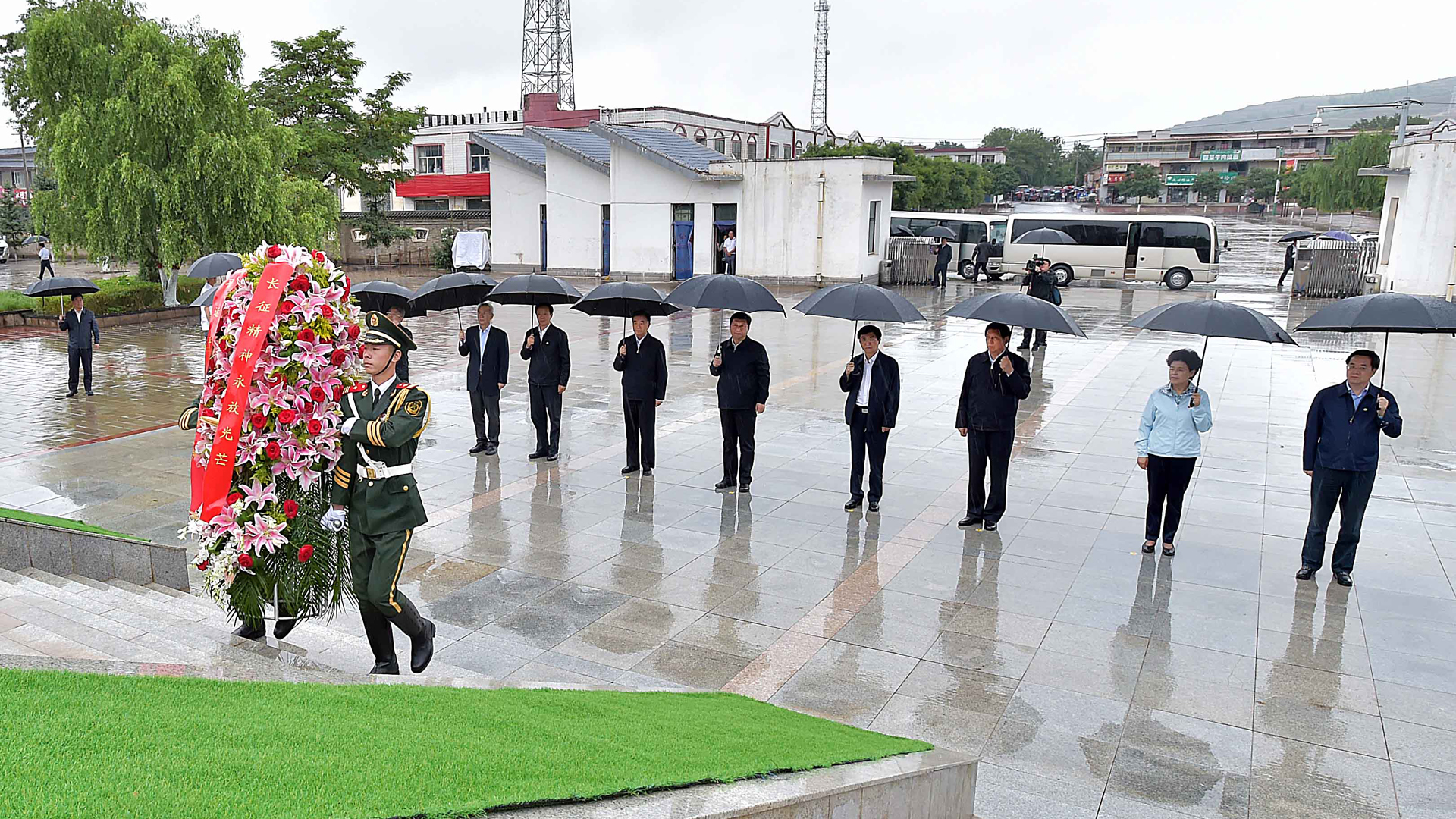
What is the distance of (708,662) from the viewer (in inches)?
243

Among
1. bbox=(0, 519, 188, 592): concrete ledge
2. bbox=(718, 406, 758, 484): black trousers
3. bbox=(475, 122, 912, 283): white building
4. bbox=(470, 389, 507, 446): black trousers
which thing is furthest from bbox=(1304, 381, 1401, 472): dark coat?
bbox=(475, 122, 912, 283): white building

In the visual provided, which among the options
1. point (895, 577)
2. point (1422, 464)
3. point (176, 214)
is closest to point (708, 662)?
point (895, 577)

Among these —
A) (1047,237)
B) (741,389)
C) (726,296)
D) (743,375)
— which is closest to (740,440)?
(741,389)

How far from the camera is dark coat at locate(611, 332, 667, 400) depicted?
32.8ft

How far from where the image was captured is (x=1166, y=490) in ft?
26.6

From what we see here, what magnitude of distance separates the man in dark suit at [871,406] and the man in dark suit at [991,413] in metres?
0.64

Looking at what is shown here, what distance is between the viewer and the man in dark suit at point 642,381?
9992mm

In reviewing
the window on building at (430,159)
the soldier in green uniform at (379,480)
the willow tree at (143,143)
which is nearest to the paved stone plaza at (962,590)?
the soldier in green uniform at (379,480)

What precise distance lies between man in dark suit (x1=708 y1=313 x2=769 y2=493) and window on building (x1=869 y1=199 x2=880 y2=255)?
23.5 metres

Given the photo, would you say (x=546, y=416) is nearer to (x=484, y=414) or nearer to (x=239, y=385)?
(x=484, y=414)

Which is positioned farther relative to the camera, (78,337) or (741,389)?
(78,337)

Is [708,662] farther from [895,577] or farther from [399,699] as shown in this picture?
[399,699]

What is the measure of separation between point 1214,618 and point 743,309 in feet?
15.7

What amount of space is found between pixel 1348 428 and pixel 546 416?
7.33 m
